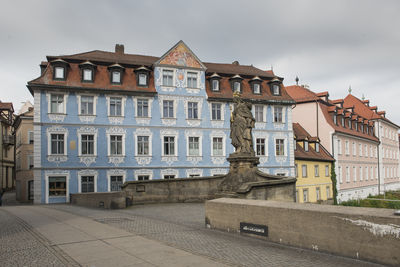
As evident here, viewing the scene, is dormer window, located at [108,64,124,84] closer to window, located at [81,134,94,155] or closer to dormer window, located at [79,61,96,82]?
dormer window, located at [79,61,96,82]

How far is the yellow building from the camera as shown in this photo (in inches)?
1416

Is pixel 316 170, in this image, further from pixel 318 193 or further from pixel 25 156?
pixel 25 156

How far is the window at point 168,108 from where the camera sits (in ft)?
103

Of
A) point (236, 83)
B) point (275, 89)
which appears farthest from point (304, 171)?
point (236, 83)

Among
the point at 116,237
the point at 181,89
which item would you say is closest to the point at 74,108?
the point at 181,89

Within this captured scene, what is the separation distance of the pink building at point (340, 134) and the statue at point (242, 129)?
2598 cm

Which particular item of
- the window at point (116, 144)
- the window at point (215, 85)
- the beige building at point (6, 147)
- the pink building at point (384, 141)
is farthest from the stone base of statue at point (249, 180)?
the beige building at point (6, 147)

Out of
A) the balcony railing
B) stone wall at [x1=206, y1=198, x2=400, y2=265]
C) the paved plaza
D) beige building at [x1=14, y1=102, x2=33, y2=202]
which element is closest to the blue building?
beige building at [x1=14, y1=102, x2=33, y2=202]

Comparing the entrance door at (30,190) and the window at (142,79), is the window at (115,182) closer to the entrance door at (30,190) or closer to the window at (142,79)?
the window at (142,79)

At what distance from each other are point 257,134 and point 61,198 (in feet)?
56.1

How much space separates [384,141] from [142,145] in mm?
→ 40504

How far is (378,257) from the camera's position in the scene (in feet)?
19.0

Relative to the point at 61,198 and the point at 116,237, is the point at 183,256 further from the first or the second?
the point at 61,198

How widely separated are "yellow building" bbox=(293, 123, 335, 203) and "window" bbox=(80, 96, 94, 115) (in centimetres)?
1883
